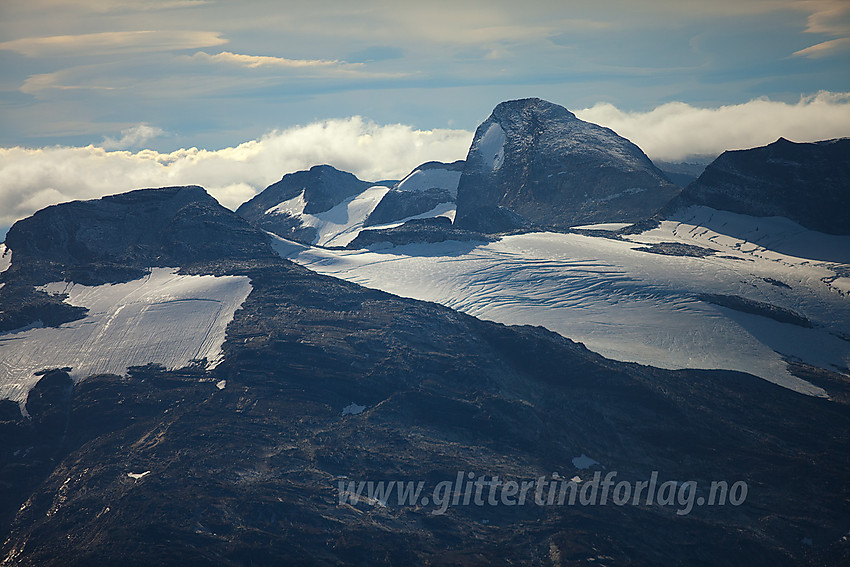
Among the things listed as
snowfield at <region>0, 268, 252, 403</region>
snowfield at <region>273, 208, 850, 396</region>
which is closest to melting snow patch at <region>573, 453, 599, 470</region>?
snowfield at <region>273, 208, 850, 396</region>

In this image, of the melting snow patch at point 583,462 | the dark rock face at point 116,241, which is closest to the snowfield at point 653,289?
the dark rock face at point 116,241

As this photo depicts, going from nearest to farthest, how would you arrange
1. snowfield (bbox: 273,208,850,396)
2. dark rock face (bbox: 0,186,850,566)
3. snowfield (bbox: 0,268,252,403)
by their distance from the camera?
dark rock face (bbox: 0,186,850,566) < snowfield (bbox: 0,268,252,403) < snowfield (bbox: 273,208,850,396)

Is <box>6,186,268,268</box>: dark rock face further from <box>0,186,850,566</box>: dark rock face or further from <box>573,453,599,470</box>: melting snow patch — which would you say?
<box>573,453,599,470</box>: melting snow patch

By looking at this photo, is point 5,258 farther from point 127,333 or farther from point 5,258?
point 127,333

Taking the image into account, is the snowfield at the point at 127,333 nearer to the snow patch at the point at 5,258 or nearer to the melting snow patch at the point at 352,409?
the snow patch at the point at 5,258

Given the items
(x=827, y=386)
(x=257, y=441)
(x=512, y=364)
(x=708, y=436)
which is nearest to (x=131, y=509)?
(x=257, y=441)

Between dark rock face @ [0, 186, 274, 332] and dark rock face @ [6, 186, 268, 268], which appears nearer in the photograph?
dark rock face @ [0, 186, 274, 332]
